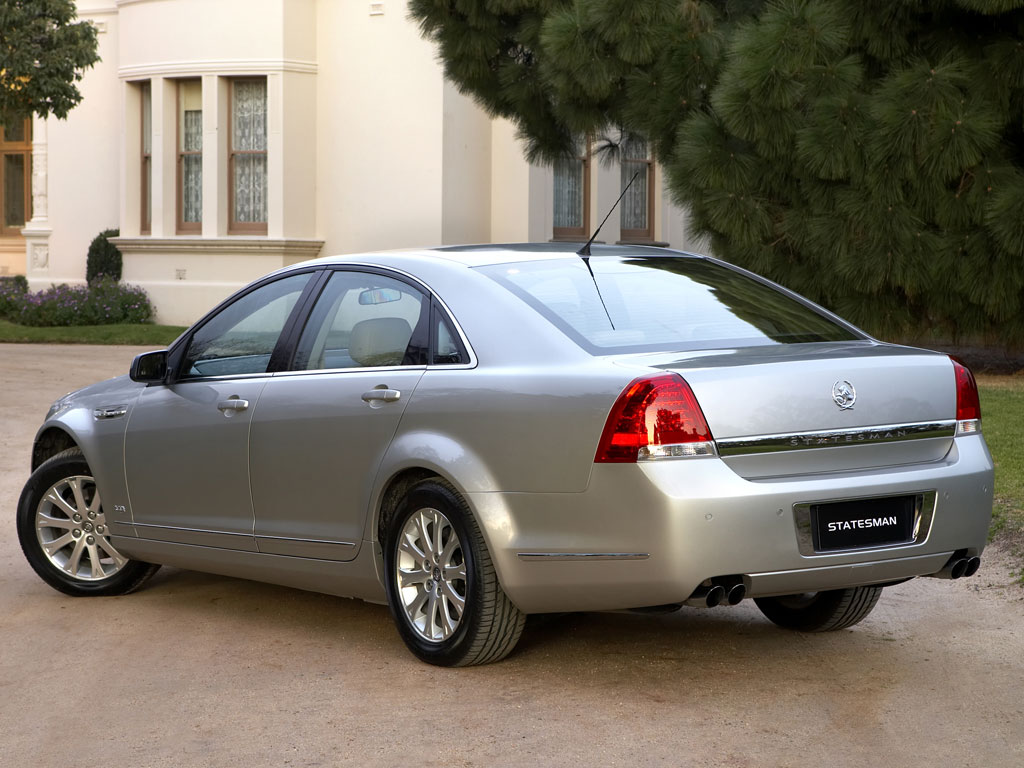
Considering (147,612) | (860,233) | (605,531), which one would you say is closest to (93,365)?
(860,233)

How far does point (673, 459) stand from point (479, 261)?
1440mm

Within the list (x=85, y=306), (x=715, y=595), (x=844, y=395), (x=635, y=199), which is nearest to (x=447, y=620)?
(x=715, y=595)

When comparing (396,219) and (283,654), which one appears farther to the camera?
(396,219)

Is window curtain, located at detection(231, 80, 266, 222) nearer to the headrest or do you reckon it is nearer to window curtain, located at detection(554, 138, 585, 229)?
window curtain, located at detection(554, 138, 585, 229)

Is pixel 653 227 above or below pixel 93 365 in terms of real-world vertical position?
above

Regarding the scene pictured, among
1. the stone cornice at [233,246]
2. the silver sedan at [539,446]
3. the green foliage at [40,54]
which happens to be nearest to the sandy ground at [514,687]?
the silver sedan at [539,446]

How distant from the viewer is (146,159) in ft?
78.5

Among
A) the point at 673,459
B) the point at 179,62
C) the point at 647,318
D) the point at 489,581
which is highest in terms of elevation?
the point at 179,62

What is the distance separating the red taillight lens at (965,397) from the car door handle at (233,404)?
2.78 m

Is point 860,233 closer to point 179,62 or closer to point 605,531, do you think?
point 605,531

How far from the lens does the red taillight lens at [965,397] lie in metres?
5.23

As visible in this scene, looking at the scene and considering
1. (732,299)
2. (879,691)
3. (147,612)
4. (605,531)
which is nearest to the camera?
(605,531)

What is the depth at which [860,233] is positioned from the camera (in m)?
13.0

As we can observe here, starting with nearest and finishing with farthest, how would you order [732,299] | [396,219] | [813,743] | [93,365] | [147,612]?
[813,743], [732,299], [147,612], [93,365], [396,219]
